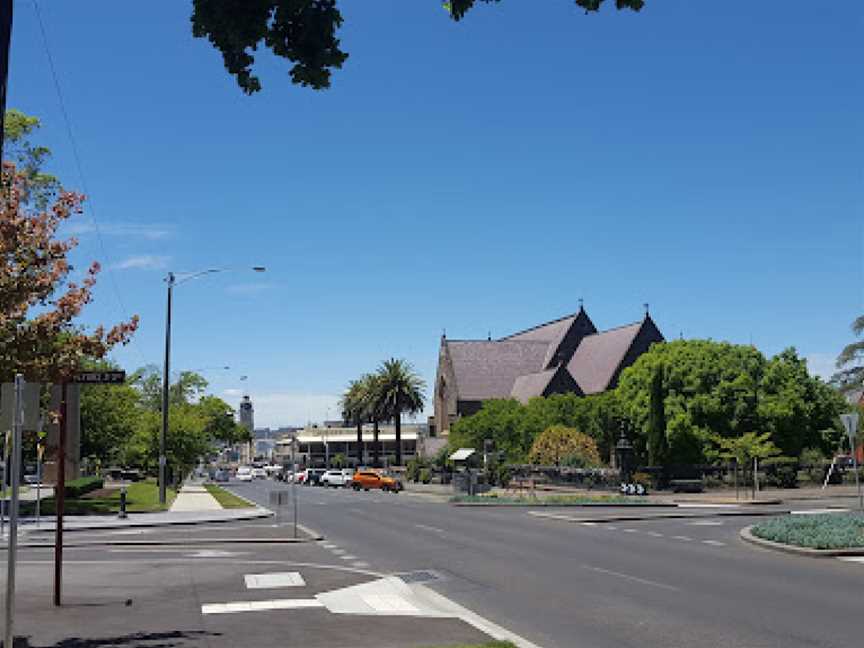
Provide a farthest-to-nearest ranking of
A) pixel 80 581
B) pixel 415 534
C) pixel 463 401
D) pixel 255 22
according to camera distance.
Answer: pixel 463 401 < pixel 415 534 < pixel 80 581 < pixel 255 22

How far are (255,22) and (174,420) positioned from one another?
59.8m

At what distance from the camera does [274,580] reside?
1562 centimetres

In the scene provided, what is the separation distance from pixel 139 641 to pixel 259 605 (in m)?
2.79

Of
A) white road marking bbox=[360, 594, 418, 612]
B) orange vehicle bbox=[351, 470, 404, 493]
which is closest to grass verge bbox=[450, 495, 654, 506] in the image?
orange vehicle bbox=[351, 470, 404, 493]

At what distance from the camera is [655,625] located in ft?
37.6

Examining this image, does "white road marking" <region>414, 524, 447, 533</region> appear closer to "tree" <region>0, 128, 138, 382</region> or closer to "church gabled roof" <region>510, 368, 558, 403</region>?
"tree" <region>0, 128, 138, 382</region>

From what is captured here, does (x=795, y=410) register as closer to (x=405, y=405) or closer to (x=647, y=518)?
(x=647, y=518)

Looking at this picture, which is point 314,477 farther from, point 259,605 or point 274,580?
point 259,605

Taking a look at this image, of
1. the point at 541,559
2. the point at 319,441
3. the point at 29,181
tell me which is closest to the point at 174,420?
the point at 29,181

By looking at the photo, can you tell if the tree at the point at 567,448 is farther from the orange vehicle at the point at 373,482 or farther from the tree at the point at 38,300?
the tree at the point at 38,300

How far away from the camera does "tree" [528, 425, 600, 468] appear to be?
56000 millimetres

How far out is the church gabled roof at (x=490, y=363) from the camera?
10194cm

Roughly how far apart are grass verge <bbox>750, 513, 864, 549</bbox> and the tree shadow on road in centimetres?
1440

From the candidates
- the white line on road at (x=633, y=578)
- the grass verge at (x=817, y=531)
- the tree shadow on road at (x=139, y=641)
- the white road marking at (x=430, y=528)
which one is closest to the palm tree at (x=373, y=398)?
the white road marking at (x=430, y=528)
